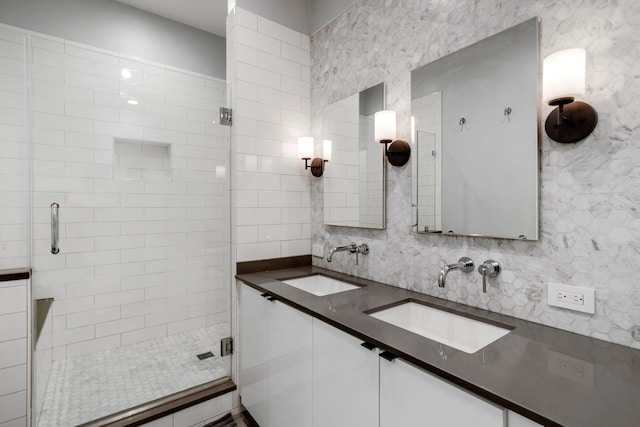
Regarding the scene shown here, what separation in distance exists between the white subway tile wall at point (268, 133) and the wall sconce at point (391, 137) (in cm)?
78

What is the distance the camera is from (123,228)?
2.21 metres

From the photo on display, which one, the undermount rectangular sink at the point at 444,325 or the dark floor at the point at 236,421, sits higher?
the undermount rectangular sink at the point at 444,325

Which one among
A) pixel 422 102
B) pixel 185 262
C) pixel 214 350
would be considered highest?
pixel 422 102

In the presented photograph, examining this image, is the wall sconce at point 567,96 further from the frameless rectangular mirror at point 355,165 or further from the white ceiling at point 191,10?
the white ceiling at point 191,10

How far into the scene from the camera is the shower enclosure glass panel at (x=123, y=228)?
182cm

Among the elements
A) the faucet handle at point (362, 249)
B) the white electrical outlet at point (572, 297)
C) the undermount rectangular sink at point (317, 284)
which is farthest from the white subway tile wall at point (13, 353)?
the white electrical outlet at point (572, 297)

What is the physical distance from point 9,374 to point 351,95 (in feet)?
7.57

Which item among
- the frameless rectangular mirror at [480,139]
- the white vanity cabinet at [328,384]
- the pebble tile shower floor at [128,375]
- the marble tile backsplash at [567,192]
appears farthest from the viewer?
the pebble tile shower floor at [128,375]

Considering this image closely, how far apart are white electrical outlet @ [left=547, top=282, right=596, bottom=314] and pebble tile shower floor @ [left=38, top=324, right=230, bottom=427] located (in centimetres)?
182

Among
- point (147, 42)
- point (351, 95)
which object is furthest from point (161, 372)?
point (147, 42)

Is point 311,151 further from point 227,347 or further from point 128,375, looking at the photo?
point 128,375

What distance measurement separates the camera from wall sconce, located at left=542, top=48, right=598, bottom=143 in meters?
0.94

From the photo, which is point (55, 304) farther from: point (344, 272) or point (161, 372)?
point (344, 272)

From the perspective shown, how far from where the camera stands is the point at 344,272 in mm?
1980
